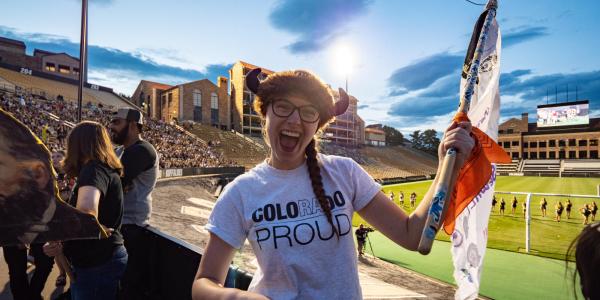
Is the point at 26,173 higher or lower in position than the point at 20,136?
lower

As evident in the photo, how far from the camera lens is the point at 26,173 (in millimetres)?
1641

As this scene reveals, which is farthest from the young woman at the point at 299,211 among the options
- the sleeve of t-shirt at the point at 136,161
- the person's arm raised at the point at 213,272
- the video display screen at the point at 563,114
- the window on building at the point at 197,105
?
the video display screen at the point at 563,114

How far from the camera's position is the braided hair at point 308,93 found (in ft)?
5.47

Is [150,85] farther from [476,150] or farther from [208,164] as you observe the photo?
[476,150]

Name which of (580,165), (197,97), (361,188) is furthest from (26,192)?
(580,165)

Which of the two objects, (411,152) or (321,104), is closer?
(321,104)

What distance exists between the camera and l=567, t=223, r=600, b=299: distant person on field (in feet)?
3.22

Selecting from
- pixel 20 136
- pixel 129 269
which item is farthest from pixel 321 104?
pixel 129 269

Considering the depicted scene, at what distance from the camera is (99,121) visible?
3394 cm

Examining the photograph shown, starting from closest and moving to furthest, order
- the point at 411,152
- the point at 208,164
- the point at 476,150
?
the point at 476,150
the point at 208,164
the point at 411,152

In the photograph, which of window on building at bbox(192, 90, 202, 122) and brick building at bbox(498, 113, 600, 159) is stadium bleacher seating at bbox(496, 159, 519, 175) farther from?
window on building at bbox(192, 90, 202, 122)

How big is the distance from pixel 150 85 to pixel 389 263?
59096 mm

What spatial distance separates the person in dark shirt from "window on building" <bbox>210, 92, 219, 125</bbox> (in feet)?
184

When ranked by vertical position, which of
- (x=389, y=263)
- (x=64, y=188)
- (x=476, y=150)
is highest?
(x=476, y=150)
